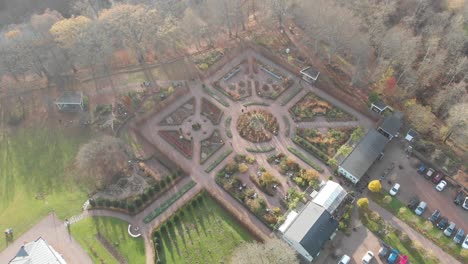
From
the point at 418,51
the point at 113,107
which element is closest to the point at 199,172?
the point at 113,107

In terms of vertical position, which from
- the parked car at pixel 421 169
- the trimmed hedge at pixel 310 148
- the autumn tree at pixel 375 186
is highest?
the parked car at pixel 421 169

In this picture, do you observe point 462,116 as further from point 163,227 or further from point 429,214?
point 163,227

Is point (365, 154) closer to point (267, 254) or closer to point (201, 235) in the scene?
point (267, 254)

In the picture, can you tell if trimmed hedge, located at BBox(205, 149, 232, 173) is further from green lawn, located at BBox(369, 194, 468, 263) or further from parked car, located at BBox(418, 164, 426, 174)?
parked car, located at BBox(418, 164, 426, 174)

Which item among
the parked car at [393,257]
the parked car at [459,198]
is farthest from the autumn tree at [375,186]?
the parked car at [459,198]

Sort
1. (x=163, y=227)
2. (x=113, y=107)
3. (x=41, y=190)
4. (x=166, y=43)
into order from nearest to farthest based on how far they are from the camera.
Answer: (x=163, y=227), (x=41, y=190), (x=113, y=107), (x=166, y=43)

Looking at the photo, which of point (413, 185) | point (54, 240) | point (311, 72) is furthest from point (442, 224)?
point (54, 240)

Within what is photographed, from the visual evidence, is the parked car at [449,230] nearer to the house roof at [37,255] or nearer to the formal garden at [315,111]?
the formal garden at [315,111]
